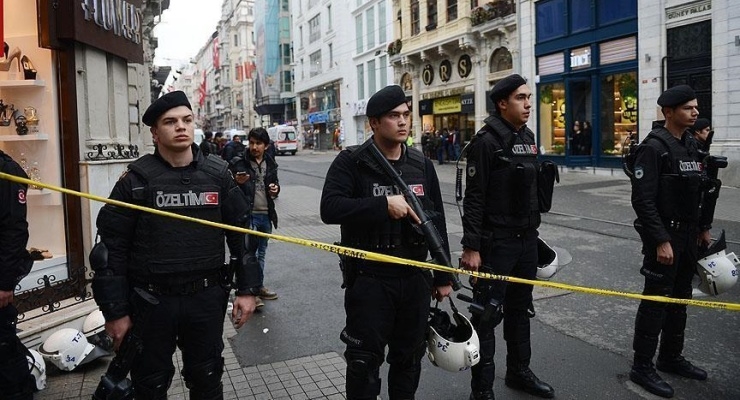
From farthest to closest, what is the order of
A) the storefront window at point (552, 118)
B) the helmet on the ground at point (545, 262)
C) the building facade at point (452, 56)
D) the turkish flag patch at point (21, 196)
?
the building facade at point (452, 56), the storefront window at point (552, 118), the helmet on the ground at point (545, 262), the turkish flag patch at point (21, 196)

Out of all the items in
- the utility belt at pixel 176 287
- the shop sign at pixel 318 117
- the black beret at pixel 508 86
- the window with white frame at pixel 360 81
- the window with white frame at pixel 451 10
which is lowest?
the utility belt at pixel 176 287

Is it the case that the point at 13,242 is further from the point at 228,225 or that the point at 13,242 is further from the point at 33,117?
the point at 33,117

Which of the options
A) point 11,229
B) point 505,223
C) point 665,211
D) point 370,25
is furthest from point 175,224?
point 370,25

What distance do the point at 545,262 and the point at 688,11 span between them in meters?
15.2

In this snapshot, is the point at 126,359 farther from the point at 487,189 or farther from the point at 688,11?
the point at 688,11

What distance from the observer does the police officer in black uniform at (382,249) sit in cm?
333

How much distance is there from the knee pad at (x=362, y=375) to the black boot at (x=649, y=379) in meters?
2.02

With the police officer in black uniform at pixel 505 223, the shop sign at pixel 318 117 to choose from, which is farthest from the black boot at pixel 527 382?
the shop sign at pixel 318 117

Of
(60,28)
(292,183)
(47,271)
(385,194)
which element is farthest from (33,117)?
(292,183)

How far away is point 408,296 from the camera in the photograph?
340 centimetres

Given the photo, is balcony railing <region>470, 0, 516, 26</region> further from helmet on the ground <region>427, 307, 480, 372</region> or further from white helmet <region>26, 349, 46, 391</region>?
white helmet <region>26, 349, 46, 391</region>

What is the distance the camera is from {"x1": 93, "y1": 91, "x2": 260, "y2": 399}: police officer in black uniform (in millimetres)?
3123

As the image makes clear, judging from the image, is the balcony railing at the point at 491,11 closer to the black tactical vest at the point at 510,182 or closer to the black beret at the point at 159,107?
the black tactical vest at the point at 510,182

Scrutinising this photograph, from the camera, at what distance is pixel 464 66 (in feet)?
94.7
